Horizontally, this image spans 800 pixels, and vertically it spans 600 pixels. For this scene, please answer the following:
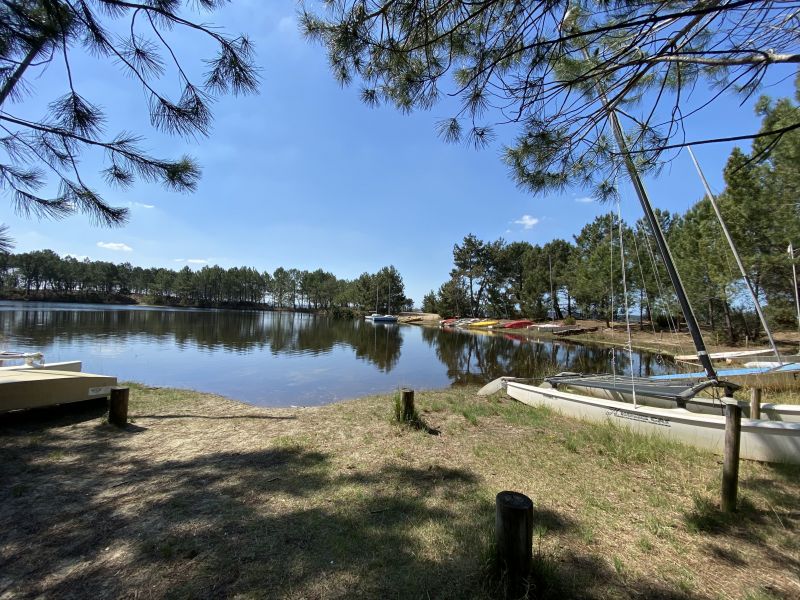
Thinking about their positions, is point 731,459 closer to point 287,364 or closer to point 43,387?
point 43,387

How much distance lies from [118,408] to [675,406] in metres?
8.87

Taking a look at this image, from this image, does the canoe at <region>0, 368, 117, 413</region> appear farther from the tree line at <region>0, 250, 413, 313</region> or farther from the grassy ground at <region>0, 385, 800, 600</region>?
the tree line at <region>0, 250, 413, 313</region>

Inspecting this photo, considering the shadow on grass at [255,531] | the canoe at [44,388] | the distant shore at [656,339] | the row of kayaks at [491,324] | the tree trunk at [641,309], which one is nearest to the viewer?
the shadow on grass at [255,531]

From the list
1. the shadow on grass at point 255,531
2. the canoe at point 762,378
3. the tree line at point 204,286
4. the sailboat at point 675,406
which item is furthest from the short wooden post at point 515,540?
the tree line at point 204,286

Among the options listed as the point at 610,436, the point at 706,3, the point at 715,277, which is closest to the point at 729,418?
the point at 610,436

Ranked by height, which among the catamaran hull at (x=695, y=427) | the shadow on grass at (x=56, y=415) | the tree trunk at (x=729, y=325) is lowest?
the shadow on grass at (x=56, y=415)

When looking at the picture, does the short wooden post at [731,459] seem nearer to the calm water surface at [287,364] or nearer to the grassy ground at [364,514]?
the grassy ground at [364,514]

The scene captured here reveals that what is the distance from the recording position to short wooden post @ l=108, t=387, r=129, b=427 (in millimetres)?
5504

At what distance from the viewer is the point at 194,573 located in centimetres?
229

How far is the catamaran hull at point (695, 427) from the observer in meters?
4.23

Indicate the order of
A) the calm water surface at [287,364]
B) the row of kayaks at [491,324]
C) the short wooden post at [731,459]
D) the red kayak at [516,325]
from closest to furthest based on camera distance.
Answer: the short wooden post at [731,459] < the calm water surface at [287,364] < the red kayak at [516,325] < the row of kayaks at [491,324]

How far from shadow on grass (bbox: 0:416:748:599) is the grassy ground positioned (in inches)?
0.6

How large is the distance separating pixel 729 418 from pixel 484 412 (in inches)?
162

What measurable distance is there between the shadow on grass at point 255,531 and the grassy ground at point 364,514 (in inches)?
0.6
